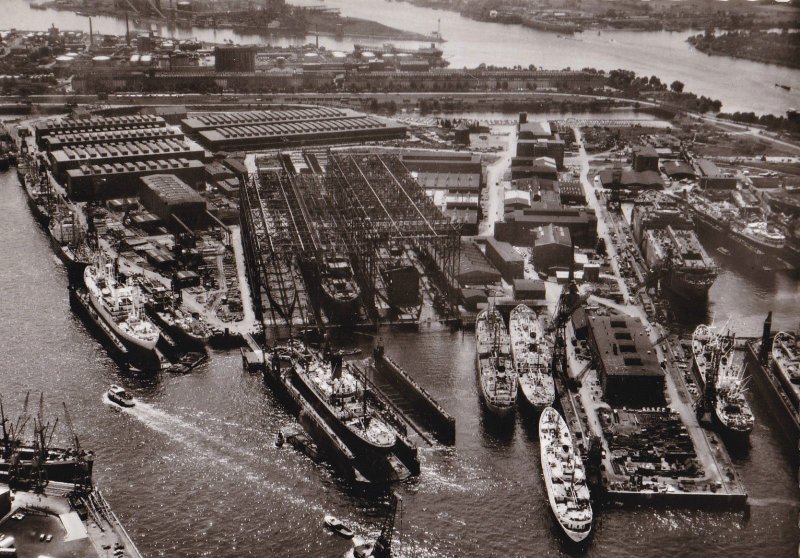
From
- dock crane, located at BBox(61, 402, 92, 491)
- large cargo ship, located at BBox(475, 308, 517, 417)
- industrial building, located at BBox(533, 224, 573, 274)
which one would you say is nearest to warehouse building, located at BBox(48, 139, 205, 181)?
industrial building, located at BBox(533, 224, 573, 274)

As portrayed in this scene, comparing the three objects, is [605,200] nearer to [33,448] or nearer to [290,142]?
[290,142]

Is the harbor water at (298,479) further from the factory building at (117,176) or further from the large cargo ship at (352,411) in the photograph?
the factory building at (117,176)

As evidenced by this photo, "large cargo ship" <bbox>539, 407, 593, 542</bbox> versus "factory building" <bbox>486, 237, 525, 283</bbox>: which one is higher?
"factory building" <bbox>486, 237, 525, 283</bbox>

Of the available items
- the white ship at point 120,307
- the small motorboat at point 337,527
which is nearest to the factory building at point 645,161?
the white ship at point 120,307

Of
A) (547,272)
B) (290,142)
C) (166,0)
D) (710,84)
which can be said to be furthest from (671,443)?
(166,0)

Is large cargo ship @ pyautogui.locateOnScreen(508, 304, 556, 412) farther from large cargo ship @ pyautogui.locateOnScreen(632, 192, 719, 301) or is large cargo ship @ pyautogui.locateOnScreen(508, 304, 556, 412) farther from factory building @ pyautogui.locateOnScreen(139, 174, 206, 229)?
factory building @ pyautogui.locateOnScreen(139, 174, 206, 229)

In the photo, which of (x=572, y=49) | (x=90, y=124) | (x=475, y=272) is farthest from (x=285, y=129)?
(x=572, y=49)
